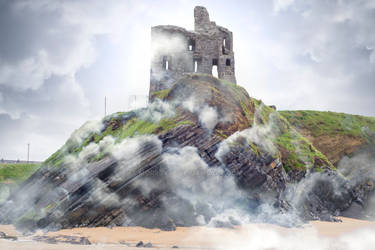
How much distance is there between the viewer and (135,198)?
24.8 metres

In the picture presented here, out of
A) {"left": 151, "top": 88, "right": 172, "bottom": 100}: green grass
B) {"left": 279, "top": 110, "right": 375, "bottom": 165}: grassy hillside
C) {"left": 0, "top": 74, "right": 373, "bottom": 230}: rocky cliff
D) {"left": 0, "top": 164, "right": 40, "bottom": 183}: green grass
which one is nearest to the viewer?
{"left": 0, "top": 74, "right": 373, "bottom": 230}: rocky cliff

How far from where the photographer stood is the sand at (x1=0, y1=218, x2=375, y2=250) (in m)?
19.7

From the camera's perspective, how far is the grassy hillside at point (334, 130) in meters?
51.5

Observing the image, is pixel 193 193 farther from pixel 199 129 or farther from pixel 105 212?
pixel 105 212

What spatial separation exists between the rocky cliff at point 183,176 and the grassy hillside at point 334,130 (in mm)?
20088

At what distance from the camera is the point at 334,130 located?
55.4 metres

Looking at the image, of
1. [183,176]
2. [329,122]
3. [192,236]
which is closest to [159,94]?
[183,176]

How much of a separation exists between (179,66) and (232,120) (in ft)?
43.3

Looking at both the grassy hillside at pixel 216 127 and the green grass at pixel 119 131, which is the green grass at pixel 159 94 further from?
the green grass at pixel 119 131

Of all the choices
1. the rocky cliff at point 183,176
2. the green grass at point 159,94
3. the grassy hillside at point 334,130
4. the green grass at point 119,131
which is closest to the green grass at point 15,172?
the green grass at point 119,131

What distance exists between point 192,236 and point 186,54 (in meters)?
24.2

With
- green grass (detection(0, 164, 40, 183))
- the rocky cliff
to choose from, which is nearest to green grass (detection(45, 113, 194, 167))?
the rocky cliff

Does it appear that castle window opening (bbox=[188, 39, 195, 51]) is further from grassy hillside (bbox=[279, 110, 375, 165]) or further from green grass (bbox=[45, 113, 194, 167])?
grassy hillside (bbox=[279, 110, 375, 165])

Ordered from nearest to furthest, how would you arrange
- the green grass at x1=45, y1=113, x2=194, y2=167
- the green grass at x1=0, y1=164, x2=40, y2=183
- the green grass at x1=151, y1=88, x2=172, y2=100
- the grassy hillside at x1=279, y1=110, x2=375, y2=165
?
the green grass at x1=45, y1=113, x2=194, y2=167
the green grass at x1=151, y1=88, x2=172, y2=100
the green grass at x1=0, y1=164, x2=40, y2=183
the grassy hillside at x1=279, y1=110, x2=375, y2=165
